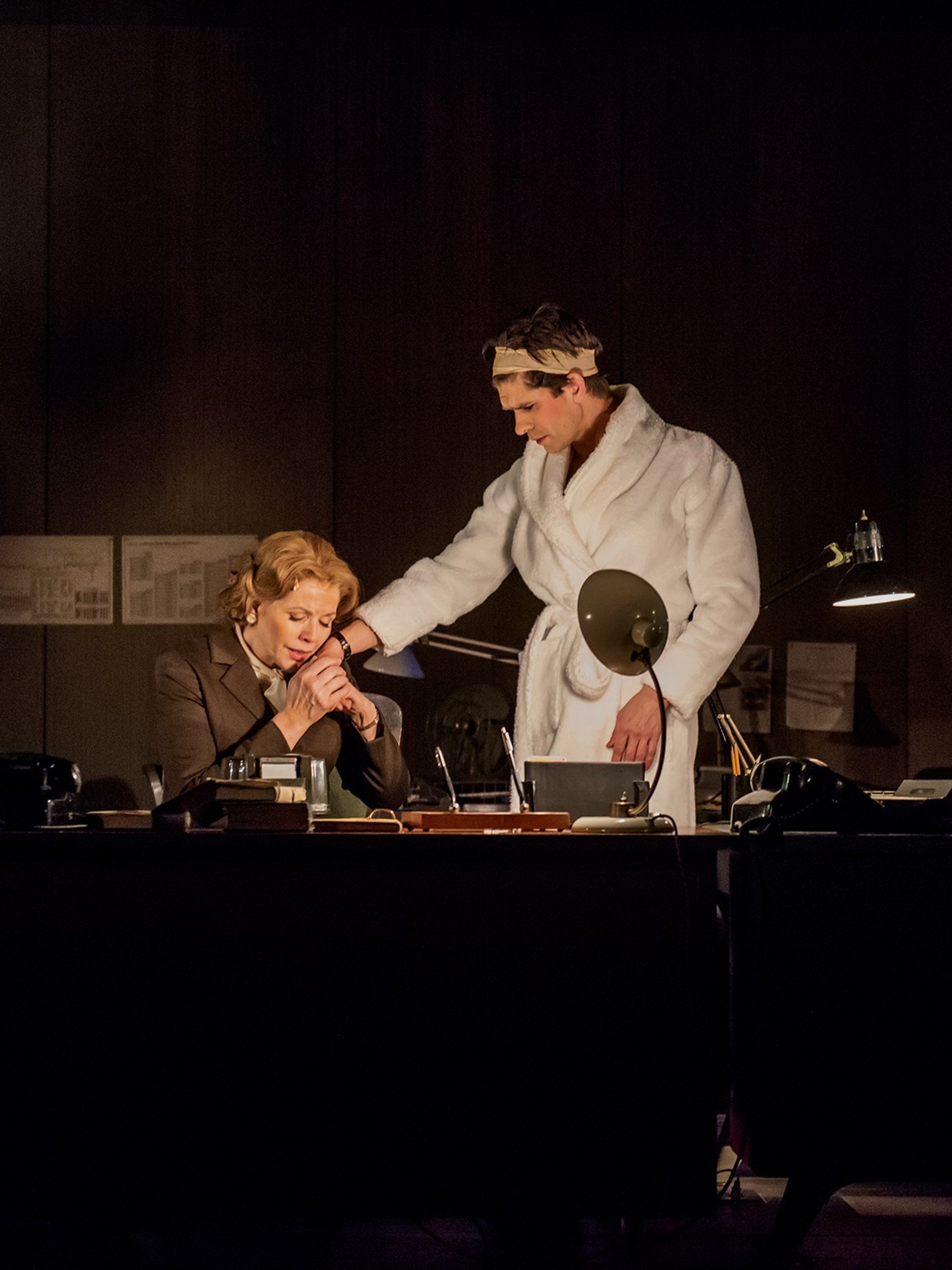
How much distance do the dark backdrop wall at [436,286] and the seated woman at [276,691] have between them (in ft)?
1.84

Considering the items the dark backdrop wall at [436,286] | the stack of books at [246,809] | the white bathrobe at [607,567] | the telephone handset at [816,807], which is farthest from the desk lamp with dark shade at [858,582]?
the stack of books at [246,809]

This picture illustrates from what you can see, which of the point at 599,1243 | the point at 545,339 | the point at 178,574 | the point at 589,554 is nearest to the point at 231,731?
the point at 178,574

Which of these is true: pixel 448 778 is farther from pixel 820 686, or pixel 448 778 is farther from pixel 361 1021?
pixel 820 686

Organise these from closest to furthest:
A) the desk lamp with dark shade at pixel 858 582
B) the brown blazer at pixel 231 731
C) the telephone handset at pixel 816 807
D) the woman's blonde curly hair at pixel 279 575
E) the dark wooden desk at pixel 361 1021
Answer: the dark wooden desk at pixel 361 1021 → the telephone handset at pixel 816 807 → the brown blazer at pixel 231 731 → the woman's blonde curly hair at pixel 279 575 → the desk lamp with dark shade at pixel 858 582

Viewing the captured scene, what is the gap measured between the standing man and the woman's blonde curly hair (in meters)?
0.27

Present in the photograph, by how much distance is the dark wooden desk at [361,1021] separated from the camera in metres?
1.32

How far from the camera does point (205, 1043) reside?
134cm

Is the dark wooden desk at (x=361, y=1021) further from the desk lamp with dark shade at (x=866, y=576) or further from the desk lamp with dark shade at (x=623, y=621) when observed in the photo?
the desk lamp with dark shade at (x=866, y=576)

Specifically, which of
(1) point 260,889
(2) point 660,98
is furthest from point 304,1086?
(2) point 660,98

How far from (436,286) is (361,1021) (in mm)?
2368

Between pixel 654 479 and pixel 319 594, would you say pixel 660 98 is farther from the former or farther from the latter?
pixel 319 594

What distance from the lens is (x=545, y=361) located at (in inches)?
126

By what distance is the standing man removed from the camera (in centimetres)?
295

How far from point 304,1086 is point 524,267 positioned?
2486 mm
